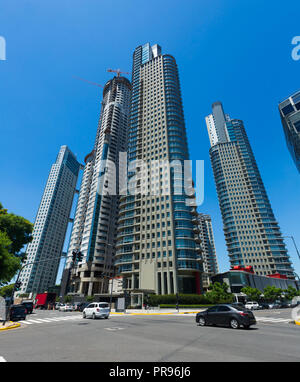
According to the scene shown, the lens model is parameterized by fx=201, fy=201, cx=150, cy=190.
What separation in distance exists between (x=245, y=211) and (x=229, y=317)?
396 feet

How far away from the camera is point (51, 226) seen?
509 ft

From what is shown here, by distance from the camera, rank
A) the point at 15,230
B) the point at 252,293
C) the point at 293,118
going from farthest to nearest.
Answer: the point at 293,118 < the point at 252,293 < the point at 15,230

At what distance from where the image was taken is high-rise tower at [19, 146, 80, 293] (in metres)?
138

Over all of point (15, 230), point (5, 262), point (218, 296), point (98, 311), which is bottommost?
point (98, 311)

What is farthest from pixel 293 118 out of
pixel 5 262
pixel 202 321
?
pixel 5 262

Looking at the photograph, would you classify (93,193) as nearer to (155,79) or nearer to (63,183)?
(155,79)

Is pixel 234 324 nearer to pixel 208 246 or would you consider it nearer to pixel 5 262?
pixel 5 262

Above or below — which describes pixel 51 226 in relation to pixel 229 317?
above

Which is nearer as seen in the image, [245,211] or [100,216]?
[100,216]

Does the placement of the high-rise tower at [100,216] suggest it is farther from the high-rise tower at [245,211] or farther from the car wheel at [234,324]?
the high-rise tower at [245,211]

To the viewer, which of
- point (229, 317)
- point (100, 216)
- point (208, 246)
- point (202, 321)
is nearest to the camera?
point (229, 317)

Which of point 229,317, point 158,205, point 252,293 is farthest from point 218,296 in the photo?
point 229,317

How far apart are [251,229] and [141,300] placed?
90225 mm
